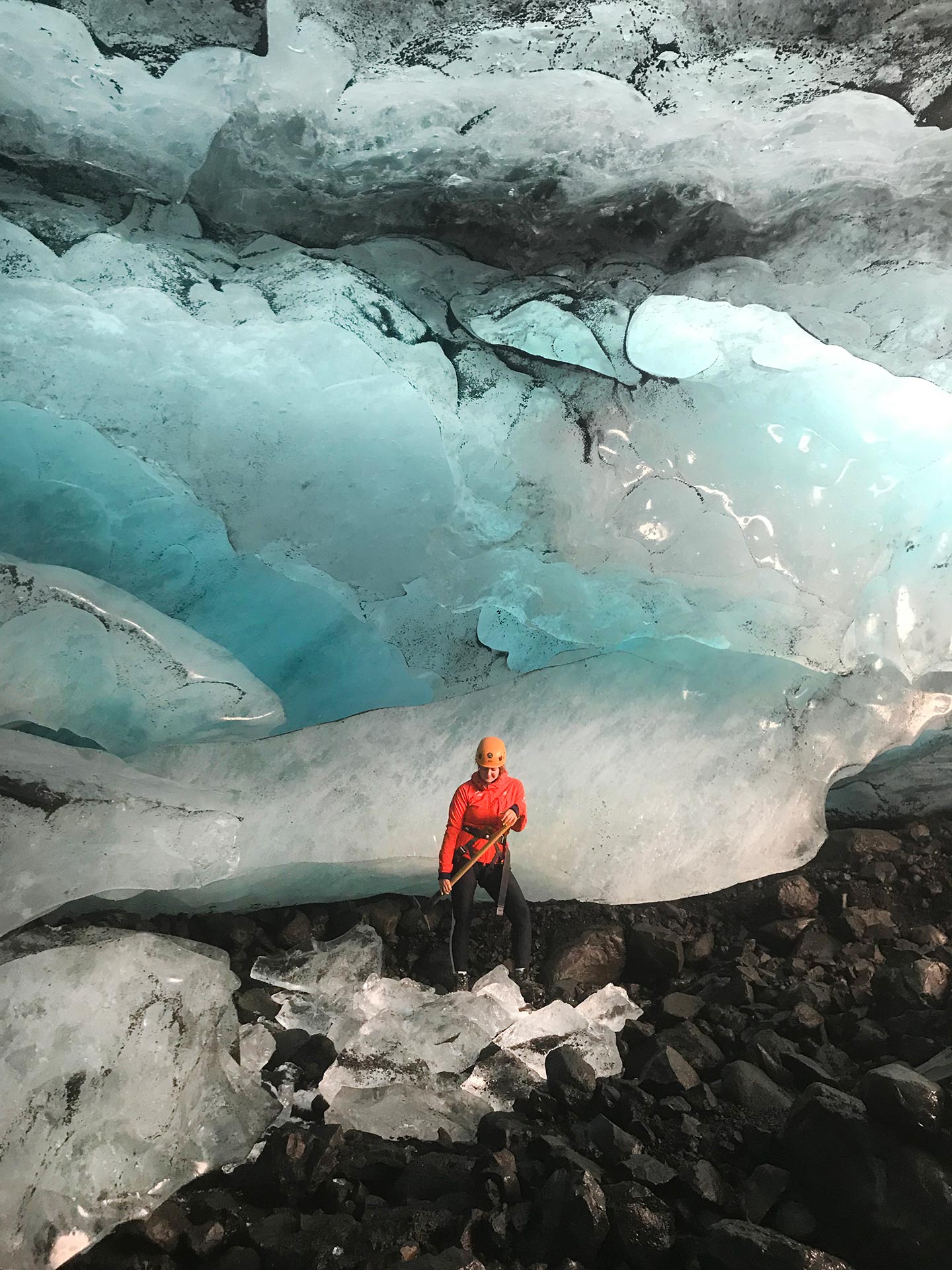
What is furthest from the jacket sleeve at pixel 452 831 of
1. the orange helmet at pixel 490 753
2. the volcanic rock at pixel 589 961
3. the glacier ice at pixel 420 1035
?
the volcanic rock at pixel 589 961

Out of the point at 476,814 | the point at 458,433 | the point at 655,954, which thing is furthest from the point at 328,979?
the point at 458,433

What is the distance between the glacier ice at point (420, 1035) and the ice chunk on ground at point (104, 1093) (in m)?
0.30

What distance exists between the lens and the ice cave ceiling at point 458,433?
2994mm

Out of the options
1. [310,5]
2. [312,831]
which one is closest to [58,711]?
[312,831]

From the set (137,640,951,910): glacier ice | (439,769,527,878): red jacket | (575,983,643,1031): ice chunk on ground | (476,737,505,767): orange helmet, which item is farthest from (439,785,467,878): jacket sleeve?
(575,983,643,1031): ice chunk on ground

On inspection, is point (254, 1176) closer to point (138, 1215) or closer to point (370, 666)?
point (138, 1215)

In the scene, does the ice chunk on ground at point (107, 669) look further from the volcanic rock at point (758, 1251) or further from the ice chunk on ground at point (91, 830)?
the volcanic rock at point (758, 1251)

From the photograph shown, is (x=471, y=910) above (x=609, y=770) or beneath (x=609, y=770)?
beneath

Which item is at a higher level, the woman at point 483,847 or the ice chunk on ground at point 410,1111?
the woman at point 483,847

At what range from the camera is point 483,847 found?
10.5 feet

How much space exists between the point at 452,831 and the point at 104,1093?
1.35 m

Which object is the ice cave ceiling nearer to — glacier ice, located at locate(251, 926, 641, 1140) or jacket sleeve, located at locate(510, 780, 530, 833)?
jacket sleeve, located at locate(510, 780, 530, 833)

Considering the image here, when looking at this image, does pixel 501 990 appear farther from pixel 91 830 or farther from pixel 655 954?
pixel 91 830

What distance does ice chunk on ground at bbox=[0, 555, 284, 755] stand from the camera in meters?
3.20
